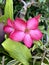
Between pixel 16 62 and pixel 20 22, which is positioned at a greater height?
pixel 20 22

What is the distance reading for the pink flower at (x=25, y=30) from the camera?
582 millimetres

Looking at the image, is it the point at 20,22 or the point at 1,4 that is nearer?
the point at 20,22

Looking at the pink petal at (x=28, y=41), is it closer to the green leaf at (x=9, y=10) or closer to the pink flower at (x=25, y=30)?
the pink flower at (x=25, y=30)

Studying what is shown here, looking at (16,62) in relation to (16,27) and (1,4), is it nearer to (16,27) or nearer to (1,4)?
(16,27)

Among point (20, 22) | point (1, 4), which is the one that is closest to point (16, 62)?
point (20, 22)

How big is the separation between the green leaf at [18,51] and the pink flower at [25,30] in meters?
0.02

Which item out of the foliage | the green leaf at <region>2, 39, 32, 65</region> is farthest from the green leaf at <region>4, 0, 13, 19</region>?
the green leaf at <region>2, 39, 32, 65</region>

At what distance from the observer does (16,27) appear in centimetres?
58

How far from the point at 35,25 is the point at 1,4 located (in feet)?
0.61

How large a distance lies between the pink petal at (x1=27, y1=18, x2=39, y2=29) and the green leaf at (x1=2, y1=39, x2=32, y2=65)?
0.06 metres

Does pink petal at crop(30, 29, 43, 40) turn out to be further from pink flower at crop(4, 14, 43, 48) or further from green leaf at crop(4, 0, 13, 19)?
green leaf at crop(4, 0, 13, 19)

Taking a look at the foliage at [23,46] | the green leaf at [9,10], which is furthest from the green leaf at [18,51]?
the green leaf at [9,10]

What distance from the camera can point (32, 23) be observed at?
0.59 metres

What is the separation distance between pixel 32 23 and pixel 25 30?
30 millimetres
